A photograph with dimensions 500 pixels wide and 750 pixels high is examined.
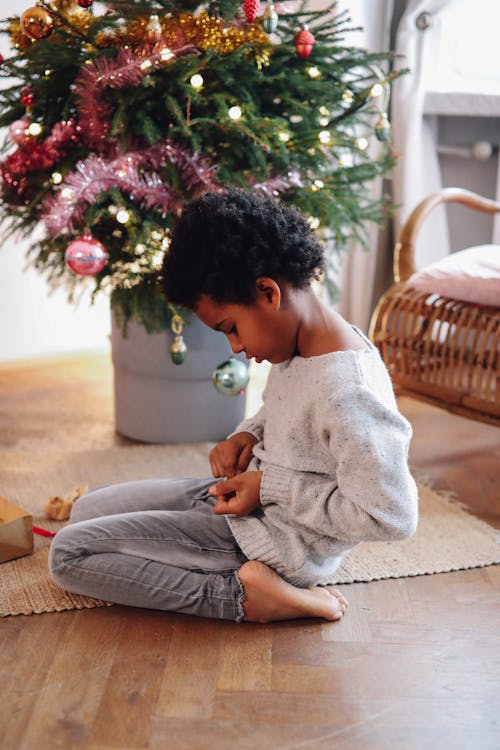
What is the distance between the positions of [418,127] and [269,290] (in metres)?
1.66

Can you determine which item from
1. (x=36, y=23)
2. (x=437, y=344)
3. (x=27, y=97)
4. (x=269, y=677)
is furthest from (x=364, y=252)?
(x=269, y=677)

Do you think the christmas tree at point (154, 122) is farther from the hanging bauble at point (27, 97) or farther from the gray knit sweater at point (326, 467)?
the gray knit sweater at point (326, 467)

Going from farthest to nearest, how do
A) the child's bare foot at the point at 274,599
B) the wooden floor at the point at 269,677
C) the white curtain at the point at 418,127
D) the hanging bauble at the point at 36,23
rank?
the white curtain at the point at 418,127, the hanging bauble at the point at 36,23, the child's bare foot at the point at 274,599, the wooden floor at the point at 269,677

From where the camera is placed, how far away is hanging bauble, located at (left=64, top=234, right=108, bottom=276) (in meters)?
1.64

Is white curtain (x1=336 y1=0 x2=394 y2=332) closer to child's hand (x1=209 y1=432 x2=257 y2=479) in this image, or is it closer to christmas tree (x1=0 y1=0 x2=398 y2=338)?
christmas tree (x1=0 y1=0 x2=398 y2=338)

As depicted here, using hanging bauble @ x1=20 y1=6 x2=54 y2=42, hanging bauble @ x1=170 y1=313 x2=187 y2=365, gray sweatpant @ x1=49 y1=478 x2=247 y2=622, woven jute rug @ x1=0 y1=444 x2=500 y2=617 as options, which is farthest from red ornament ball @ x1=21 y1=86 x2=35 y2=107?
gray sweatpant @ x1=49 y1=478 x2=247 y2=622

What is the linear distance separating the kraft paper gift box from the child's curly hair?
526 mm

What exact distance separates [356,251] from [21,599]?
1722mm

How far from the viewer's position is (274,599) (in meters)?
1.27

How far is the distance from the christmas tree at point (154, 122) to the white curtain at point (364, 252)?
80cm

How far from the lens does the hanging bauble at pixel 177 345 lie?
1.82 m

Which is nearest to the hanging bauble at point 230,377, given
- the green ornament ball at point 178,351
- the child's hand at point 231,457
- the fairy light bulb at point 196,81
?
the green ornament ball at point 178,351

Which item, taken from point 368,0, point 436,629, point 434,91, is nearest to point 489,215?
point 434,91

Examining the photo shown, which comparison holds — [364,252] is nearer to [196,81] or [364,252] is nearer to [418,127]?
[418,127]
